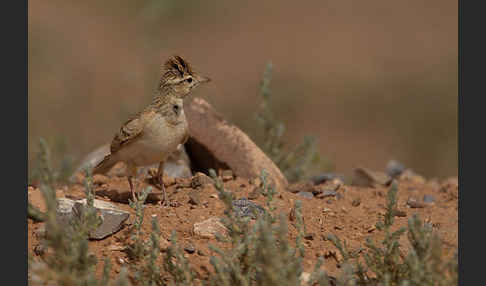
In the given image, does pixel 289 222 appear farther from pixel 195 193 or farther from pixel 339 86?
pixel 339 86

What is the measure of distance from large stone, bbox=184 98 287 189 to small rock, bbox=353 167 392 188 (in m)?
1.01

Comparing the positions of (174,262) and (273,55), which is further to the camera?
(273,55)

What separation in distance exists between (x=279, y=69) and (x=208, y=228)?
11.3m

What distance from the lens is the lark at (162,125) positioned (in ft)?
17.8

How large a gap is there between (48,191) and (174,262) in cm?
131

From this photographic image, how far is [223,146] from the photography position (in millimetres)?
6645

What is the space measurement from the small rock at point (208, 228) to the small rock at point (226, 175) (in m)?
1.37

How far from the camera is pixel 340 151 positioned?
13117 mm

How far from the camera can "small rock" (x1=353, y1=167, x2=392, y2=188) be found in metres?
7.06

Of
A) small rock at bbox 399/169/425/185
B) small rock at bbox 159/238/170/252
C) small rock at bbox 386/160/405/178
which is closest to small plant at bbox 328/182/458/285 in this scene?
small rock at bbox 159/238/170/252

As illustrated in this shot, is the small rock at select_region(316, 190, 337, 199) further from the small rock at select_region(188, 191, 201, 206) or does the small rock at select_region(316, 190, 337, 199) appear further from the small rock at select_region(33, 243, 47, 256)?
the small rock at select_region(33, 243, 47, 256)

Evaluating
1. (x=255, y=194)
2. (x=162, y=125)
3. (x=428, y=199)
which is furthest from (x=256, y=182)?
(x=428, y=199)

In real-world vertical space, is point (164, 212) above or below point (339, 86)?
below

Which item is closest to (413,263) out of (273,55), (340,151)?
(340,151)
